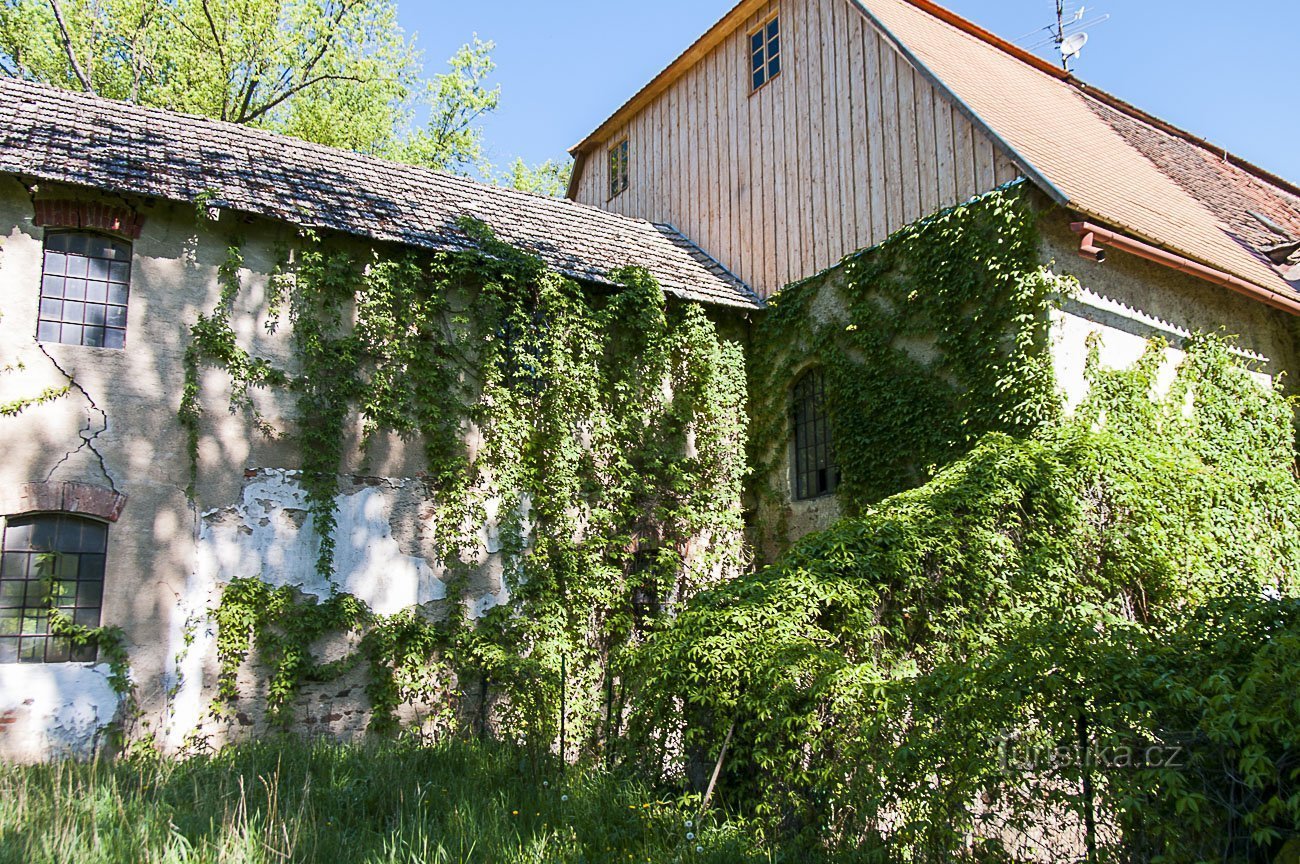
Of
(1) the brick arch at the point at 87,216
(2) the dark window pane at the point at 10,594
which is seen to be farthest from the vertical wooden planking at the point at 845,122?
(2) the dark window pane at the point at 10,594

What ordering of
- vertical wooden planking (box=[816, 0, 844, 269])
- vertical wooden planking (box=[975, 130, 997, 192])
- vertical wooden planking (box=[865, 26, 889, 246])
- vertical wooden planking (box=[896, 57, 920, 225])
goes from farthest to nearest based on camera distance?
1. vertical wooden planking (box=[816, 0, 844, 269])
2. vertical wooden planking (box=[865, 26, 889, 246])
3. vertical wooden planking (box=[896, 57, 920, 225])
4. vertical wooden planking (box=[975, 130, 997, 192])

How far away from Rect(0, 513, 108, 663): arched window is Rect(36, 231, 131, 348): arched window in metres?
1.95

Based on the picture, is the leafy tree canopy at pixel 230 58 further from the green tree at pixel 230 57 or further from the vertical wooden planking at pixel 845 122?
the vertical wooden planking at pixel 845 122

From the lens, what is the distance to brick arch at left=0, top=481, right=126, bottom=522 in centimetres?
891

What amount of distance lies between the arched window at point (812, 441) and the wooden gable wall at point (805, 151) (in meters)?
1.66

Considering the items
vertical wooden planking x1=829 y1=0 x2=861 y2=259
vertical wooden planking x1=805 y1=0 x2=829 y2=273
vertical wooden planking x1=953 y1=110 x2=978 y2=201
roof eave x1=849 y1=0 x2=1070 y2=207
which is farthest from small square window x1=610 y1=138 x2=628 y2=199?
vertical wooden planking x1=953 y1=110 x2=978 y2=201

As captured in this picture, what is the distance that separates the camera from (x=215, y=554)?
9.70m

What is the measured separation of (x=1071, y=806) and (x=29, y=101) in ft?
41.5

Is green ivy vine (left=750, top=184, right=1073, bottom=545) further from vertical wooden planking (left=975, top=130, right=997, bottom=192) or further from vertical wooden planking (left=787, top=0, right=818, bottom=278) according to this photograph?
vertical wooden planking (left=787, top=0, right=818, bottom=278)

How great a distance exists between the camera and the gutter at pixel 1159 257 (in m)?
10.2

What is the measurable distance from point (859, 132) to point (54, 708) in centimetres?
1161

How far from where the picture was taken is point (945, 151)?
446 inches

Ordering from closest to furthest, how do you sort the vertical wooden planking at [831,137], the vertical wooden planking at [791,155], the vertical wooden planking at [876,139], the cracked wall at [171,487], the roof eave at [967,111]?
the cracked wall at [171,487] → the roof eave at [967,111] → the vertical wooden planking at [876,139] → the vertical wooden planking at [831,137] → the vertical wooden planking at [791,155]

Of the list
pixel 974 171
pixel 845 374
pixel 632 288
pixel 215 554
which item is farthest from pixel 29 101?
pixel 974 171
